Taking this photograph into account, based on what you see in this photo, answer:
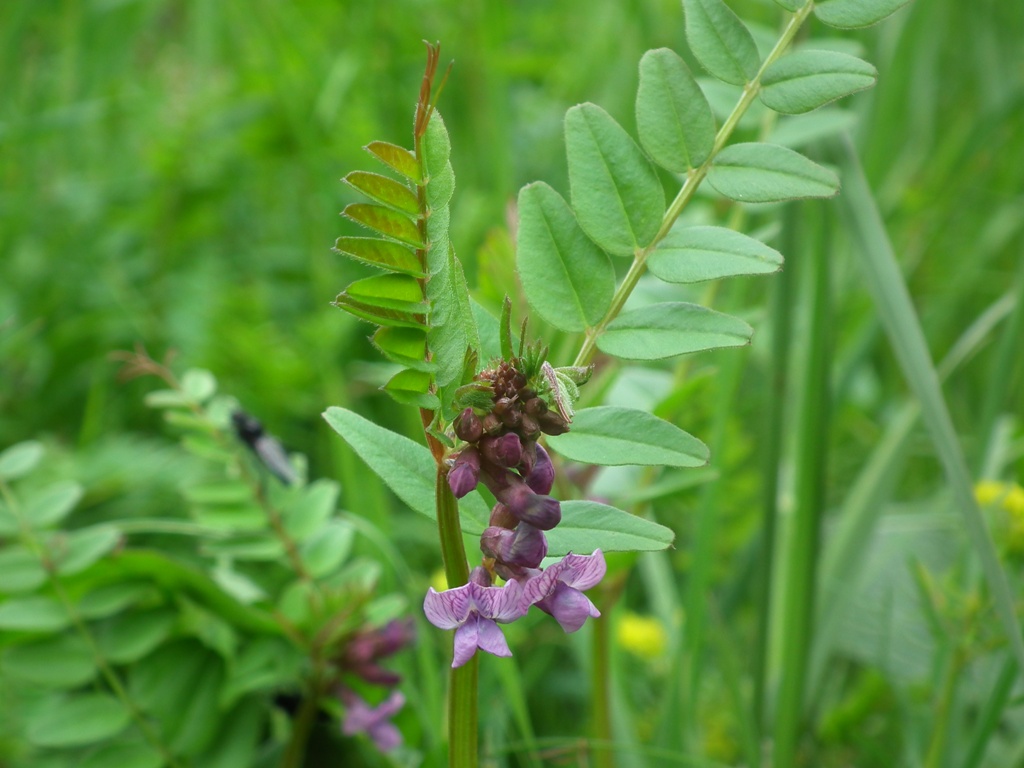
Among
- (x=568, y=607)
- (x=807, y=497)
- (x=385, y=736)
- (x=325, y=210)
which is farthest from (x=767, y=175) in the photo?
(x=325, y=210)

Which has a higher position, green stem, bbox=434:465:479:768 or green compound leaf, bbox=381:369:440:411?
green compound leaf, bbox=381:369:440:411

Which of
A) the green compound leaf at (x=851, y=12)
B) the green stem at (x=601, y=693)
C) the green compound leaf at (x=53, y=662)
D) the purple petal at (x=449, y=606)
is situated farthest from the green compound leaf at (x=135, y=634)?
the green compound leaf at (x=851, y=12)

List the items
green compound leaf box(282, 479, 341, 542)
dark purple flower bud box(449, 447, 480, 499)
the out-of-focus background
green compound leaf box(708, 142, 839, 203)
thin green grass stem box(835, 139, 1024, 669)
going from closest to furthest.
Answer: dark purple flower bud box(449, 447, 480, 499) < green compound leaf box(708, 142, 839, 203) < thin green grass stem box(835, 139, 1024, 669) < green compound leaf box(282, 479, 341, 542) < the out-of-focus background

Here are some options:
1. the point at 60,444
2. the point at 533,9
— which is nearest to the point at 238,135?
the point at 60,444

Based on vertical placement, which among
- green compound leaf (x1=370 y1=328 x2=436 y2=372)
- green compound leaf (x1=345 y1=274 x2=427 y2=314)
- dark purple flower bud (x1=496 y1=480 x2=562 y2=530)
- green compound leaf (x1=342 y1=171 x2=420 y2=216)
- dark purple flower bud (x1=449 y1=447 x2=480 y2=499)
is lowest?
dark purple flower bud (x1=496 y1=480 x2=562 y2=530)

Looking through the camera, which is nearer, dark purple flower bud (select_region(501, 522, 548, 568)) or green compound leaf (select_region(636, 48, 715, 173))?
dark purple flower bud (select_region(501, 522, 548, 568))

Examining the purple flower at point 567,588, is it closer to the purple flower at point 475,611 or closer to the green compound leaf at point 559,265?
the purple flower at point 475,611

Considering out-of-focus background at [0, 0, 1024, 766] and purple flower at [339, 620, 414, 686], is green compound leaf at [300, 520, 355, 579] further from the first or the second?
out-of-focus background at [0, 0, 1024, 766]

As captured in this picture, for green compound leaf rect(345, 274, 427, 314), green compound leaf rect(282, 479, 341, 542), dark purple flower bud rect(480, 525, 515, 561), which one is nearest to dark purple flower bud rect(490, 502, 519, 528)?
dark purple flower bud rect(480, 525, 515, 561)
